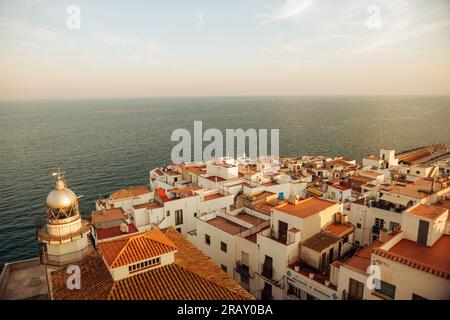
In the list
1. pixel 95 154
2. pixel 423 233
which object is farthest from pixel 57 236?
pixel 95 154

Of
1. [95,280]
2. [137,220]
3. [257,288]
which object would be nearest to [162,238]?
[95,280]

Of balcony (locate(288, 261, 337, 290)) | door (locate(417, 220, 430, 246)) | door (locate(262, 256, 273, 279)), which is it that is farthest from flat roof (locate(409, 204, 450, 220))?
door (locate(262, 256, 273, 279))

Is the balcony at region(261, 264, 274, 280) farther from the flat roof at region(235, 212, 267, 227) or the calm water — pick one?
the calm water

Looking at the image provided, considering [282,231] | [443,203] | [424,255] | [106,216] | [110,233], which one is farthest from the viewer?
[106,216]

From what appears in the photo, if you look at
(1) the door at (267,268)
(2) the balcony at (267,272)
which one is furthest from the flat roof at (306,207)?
(2) the balcony at (267,272)

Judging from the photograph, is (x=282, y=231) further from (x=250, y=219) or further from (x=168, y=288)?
(x=168, y=288)

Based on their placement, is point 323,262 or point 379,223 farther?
point 379,223
